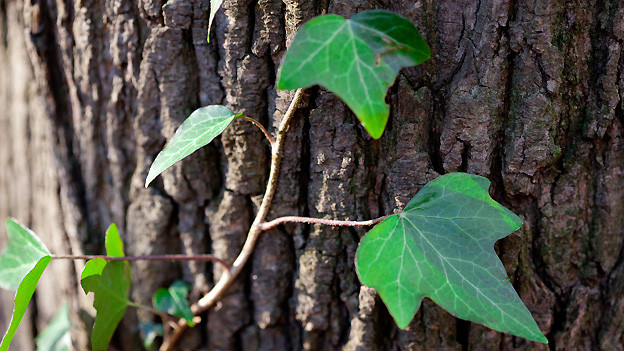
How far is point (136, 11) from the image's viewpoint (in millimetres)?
986

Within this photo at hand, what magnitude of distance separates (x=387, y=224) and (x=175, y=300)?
0.62m

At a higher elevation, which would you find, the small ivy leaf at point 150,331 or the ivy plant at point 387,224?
the ivy plant at point 387,224

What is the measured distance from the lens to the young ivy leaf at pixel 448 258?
0.69 m

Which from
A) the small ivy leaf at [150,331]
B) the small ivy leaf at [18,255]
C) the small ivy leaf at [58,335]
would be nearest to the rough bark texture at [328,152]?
the small ivy leaf at [150,331]

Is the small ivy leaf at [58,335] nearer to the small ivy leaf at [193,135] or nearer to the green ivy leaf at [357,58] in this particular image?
the small ivy leaf at [193,135]

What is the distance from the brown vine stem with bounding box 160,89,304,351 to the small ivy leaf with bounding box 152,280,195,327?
0.04 metres

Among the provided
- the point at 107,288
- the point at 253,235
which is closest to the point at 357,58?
the point at 253,235

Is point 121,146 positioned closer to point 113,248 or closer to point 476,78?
point 113,248

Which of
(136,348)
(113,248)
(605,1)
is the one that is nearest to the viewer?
(605,1)

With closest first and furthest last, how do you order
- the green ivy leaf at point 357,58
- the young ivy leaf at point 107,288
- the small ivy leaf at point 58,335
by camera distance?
the green ivy leaf at point 357,58
the young ivy leaf at point 107,288
the small ivy leaf at point 58,335

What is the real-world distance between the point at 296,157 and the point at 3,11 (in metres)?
1.17

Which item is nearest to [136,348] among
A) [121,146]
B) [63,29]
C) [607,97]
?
[121,146]

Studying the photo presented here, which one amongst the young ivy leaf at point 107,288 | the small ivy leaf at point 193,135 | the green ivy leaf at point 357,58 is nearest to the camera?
the green ivy leaf at point 357,58

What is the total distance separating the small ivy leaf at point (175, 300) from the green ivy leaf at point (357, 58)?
0.69 metres
